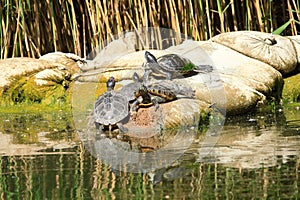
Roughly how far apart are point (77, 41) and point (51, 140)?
344cm

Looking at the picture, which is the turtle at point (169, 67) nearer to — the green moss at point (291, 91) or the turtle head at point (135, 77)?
the turtle head at point (135, 77)

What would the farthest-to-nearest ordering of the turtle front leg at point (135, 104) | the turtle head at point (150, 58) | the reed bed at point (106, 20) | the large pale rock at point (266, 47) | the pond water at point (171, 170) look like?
the reed bed at point (106, 20) → the large pale rock at point (266, 47) → the turtle head at point (150, 58) → the turtle front leg at point (135, 104) → the pond water at point (171, 170)

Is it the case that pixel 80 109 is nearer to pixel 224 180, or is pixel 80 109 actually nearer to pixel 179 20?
pixel 179 20

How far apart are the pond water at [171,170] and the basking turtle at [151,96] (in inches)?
25.9

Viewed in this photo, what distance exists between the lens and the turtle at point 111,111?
6078 mm

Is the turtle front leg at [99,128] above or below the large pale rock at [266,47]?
below

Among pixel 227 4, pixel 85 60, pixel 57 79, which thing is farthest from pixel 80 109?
pixel 227 4

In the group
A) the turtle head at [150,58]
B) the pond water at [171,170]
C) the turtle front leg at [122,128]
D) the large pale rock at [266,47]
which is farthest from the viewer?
the large pale rock at [266,47]

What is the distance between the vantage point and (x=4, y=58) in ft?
28.9

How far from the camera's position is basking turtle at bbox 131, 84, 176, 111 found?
6.32 meters

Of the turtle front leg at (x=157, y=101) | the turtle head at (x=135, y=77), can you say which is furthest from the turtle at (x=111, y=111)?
the turtle head at (x=135, y=77)

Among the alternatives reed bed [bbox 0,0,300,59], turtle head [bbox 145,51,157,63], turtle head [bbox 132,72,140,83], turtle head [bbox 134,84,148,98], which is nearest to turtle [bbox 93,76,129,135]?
turtle head [bbox 134,84,148,98]

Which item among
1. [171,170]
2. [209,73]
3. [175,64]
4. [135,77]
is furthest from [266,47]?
[171,170]

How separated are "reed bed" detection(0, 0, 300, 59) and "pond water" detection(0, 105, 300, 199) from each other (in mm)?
2870
